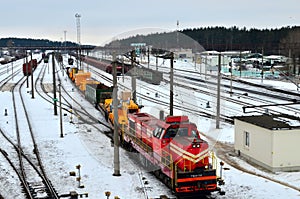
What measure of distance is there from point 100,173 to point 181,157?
568 centimetres

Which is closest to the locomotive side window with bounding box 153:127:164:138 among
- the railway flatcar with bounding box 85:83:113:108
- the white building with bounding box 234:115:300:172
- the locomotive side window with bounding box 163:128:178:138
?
the locomotive side window with bounding box 163:128:178:138

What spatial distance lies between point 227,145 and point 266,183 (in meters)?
7.54

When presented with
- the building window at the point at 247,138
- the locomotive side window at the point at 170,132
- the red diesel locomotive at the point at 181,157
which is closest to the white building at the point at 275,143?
the building window at the point at 247,138

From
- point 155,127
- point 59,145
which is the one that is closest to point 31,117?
point 59,145

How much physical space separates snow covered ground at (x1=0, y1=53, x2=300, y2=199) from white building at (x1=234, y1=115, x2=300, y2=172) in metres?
0.61

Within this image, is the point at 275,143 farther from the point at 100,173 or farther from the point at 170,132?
the point at 100,173

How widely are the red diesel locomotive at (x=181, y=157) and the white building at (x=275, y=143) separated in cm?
378

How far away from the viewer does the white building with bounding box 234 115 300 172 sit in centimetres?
1834

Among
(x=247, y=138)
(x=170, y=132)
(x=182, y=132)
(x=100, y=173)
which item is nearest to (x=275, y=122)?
(x=247, y=138)

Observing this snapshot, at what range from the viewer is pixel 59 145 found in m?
24.3

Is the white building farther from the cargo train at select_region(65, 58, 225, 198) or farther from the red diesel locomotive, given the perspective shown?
the red diesel locomotive

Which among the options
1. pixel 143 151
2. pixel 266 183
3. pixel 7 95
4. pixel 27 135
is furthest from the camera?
pixel 7 95

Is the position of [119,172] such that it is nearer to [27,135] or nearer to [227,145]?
[227,145]

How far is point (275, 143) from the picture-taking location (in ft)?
60.0
